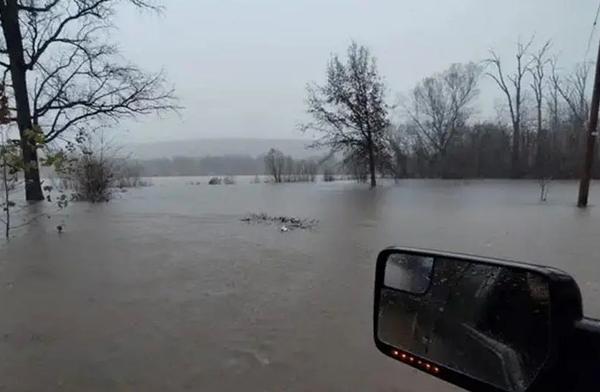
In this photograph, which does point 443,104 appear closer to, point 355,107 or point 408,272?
point 355,107

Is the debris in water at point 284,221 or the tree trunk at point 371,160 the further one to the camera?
the tree trunk at point 371,160

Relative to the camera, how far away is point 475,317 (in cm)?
128

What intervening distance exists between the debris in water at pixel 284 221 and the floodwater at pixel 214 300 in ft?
1.05

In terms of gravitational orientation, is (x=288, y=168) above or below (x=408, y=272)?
above

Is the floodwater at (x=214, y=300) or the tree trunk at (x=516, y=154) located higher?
the tree trunk at (x=516, y=154)

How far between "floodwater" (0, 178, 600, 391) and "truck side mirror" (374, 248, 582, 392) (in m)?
1.60

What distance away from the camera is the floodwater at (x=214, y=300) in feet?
9.96

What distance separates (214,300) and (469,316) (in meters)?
3.77

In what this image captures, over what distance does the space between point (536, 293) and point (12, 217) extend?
13.1m

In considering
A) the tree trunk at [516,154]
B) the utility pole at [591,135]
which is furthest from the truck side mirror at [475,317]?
the tree trunk at [516,154]

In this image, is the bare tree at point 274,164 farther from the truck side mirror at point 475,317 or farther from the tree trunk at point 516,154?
the truck side mirror at point 475,317

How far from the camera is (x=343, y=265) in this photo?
6.38 metres

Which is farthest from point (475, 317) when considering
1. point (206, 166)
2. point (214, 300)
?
point (206, 166)

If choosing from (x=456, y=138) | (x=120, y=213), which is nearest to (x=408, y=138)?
(x=456, y=138)
